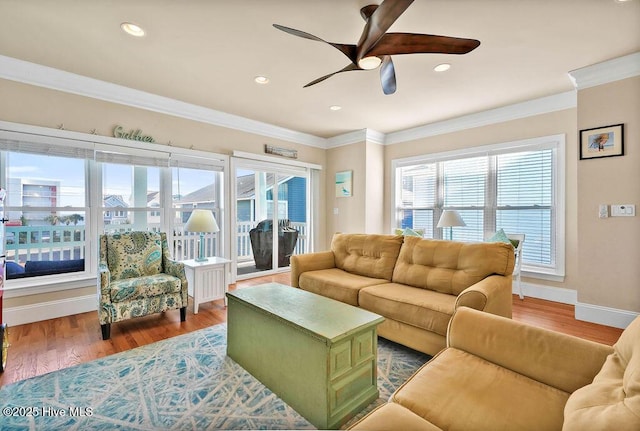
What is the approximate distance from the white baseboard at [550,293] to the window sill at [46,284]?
554 cm

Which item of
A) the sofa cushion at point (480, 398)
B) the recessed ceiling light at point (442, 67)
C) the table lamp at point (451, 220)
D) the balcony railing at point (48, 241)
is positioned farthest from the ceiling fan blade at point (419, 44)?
the balcony railing at point (48, 241)

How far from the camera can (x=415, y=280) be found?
271 centimetres

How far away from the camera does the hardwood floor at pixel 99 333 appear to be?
227 centimetres

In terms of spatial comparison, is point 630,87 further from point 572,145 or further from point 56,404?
point 56,404

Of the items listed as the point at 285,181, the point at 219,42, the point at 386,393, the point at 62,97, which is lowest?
the point at 386,393

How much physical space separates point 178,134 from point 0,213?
7.05 ft

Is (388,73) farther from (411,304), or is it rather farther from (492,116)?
(492,116)

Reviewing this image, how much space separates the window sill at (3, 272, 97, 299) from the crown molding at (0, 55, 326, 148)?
204 cm

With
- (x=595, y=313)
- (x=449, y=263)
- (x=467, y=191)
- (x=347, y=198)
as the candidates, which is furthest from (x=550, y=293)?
(x=347, y=198)

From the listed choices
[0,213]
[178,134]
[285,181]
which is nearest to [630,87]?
[285,181]

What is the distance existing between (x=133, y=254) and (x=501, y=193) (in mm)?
4917

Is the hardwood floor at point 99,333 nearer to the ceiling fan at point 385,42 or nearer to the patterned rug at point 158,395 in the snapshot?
the patterned rug at point 158,395

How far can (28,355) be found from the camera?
93.0 inches

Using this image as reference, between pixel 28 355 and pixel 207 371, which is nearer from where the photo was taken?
pixel 207 371
